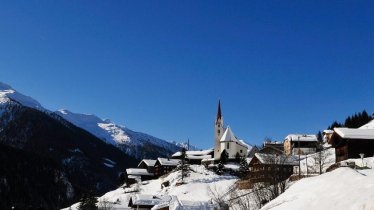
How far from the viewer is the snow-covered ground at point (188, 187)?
3204 inches

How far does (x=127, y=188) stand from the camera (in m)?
108

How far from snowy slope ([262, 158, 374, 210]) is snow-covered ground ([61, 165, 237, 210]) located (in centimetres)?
6020

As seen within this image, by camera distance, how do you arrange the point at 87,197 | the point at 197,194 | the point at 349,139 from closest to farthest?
1. the point at 349,139
2. the point at 87,197
3. the point at 197,194

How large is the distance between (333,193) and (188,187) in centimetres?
7351

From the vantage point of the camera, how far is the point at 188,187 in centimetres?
8762

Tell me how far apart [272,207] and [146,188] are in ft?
292

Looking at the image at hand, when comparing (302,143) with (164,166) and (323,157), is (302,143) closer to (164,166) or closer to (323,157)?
(164,166)

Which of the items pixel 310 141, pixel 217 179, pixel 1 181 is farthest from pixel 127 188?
pixel 1 181

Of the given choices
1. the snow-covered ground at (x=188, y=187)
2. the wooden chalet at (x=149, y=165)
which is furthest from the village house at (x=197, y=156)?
the snow-covered ground at (x=188, y=187)

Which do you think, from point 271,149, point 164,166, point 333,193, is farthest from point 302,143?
point 333,193

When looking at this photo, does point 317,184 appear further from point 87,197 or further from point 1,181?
point 1,181

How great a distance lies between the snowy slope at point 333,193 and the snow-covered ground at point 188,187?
60.2 meters

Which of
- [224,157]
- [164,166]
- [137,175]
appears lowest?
[137,175]

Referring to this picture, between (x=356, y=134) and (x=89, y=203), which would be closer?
(x=356, y=134)
